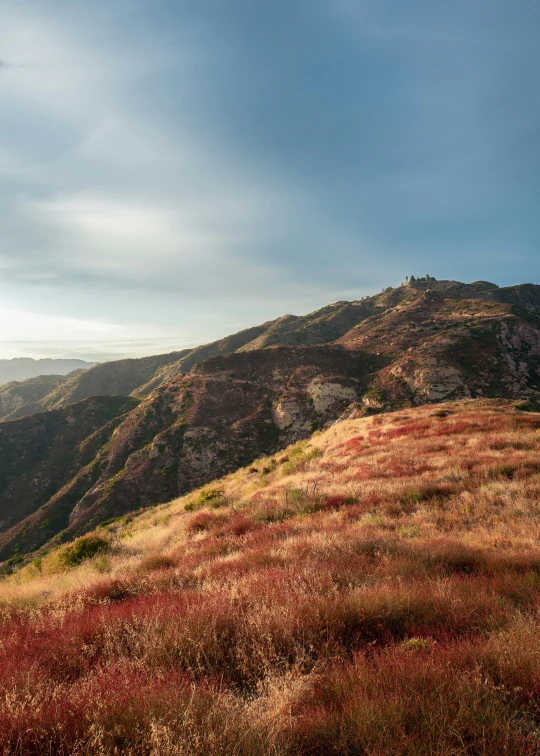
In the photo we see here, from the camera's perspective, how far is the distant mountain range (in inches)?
1949

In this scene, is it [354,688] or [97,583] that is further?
[97,583]

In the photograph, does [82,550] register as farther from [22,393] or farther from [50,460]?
[22,393]

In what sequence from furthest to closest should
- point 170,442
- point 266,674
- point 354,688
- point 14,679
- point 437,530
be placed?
1. point 170,442
2. point 437,530
3. point 266,674
4. point 14,679
5. point 354,688

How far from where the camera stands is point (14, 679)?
338 cm

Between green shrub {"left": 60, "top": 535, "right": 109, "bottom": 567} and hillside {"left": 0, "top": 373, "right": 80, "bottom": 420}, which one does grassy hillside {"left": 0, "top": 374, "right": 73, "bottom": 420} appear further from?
green shrub {"left": 60, "top": 535, "right": 109, "bottom": 567}

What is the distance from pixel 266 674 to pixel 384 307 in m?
137

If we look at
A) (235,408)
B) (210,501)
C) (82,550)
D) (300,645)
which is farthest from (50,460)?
(300,645)

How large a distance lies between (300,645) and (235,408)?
5845 cm

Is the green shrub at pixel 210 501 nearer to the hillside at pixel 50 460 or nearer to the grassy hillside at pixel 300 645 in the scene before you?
the grassy hillside at pixel 300 645

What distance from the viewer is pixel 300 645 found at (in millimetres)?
4039

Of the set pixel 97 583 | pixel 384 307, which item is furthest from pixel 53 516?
pixel 384 307

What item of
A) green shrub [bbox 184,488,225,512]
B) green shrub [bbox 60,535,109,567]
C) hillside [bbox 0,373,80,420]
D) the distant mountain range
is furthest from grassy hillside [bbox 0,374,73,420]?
green shrub [bbox 60,535,109,567]

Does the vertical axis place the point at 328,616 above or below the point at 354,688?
below

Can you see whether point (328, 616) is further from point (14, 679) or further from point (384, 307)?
point (384, 307)
